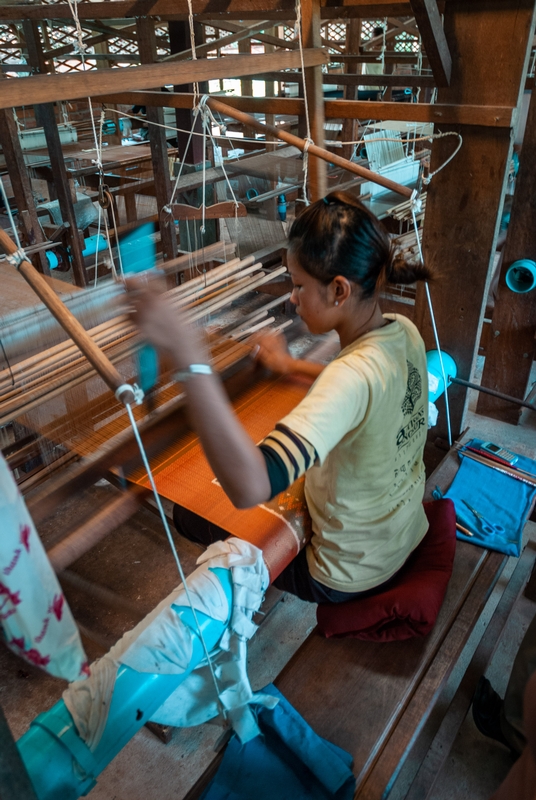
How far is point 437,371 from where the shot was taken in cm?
263

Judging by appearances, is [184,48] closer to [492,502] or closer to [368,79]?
[368,79]

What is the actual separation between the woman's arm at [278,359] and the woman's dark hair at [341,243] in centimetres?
66

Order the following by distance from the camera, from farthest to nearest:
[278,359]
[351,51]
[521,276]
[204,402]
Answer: [351,51] → [521,276] → [278,359] → [204,402]

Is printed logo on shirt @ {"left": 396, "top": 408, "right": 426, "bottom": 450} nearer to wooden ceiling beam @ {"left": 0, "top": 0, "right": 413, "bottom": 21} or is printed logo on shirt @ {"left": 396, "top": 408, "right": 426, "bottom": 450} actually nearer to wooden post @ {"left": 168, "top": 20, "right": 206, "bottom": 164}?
wooden ceiling beam @ {"left": 0, "top": 0, "right": 413, "bottom": 21}

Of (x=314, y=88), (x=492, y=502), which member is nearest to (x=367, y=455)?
(x=492, y=502)

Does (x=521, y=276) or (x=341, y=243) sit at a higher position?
(x=341, y=243)

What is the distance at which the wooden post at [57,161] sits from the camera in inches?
163

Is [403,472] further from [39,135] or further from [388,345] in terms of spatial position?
[39,135]

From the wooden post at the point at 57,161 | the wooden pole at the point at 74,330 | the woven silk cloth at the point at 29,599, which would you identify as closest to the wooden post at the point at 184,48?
the wooden post at the point at 57,161

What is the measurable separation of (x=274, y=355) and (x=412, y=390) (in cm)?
69

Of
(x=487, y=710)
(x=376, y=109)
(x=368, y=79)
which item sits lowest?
(x=487, y=710)

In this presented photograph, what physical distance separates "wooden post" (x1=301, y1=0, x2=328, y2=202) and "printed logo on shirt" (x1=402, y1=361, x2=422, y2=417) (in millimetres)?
1531

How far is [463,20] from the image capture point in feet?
7.07

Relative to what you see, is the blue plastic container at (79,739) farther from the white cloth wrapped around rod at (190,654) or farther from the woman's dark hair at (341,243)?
the woman's dark hair at (341,243)
